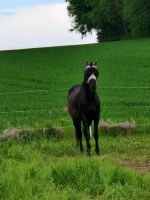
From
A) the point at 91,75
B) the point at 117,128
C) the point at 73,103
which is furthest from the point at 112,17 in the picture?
the point at 91,75

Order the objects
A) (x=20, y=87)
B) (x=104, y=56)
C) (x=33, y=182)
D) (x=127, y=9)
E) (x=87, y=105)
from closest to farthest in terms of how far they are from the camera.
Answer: (x=33, y=182)
(x=87, y=105)
(x=20, y=87)
(x=104, y=56)
(x=127, y=9)

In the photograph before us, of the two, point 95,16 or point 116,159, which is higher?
point 95,16

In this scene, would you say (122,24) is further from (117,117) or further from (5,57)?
(117,117)

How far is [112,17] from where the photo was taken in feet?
295

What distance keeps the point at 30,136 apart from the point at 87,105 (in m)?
2.37

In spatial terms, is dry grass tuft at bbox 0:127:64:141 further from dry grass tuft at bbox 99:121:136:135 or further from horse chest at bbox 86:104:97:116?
horse chest at bbox 86:104:97:116

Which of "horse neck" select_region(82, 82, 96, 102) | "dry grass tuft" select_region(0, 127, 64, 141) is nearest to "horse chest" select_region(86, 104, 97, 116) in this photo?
"horse neck" select_region(82, 82, 96, 102)

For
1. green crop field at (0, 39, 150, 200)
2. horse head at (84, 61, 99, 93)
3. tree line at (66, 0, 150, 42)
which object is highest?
tree line at (66, 0, 150, 42)

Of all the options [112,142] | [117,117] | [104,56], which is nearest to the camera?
[112,142]

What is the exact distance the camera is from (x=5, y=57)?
159 feet

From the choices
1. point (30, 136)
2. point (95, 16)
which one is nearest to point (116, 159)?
point (30, 136)

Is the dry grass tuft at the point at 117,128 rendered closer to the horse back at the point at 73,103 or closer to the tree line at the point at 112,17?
the horse back at the point at 73,103

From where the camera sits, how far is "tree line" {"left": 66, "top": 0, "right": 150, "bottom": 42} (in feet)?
258

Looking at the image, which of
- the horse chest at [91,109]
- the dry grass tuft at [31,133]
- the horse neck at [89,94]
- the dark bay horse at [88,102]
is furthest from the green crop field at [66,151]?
the horse neck at [89,94]
